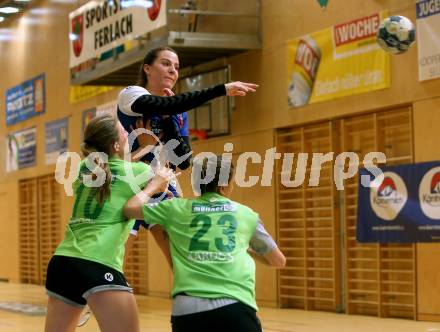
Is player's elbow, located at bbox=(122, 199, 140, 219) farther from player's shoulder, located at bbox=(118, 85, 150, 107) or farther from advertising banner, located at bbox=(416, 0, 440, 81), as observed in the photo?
advertising banner, located at bbox=(416, 0, 440, 81)

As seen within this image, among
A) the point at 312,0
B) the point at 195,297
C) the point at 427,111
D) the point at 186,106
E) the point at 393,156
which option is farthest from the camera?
the point at 312,0

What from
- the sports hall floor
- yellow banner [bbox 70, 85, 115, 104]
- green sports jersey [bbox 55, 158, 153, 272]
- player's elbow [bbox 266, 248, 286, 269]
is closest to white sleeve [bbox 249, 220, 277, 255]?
player's elbow [bbox 266, 248, 286, 269]

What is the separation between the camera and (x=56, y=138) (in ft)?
74.2

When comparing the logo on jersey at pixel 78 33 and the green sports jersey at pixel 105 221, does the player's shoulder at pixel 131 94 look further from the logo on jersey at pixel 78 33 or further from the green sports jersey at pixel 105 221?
the logo on jersey at pixel 78 33

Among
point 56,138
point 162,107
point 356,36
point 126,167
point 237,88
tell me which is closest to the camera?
point 126,167

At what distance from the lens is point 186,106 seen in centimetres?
544

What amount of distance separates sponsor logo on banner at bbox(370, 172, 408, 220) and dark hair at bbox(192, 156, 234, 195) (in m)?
7.65

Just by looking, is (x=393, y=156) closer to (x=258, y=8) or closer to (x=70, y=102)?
(x=258, y=8)

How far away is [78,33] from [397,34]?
831 cm

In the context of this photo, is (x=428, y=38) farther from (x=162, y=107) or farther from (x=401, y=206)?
(x=162, y=107)

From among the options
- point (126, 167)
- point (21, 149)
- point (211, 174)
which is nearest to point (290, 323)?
point (126, 167)

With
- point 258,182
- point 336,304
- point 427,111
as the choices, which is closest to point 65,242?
point 427,111

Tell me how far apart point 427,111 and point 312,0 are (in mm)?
3090

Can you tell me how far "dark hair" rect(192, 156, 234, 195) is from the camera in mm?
4443
